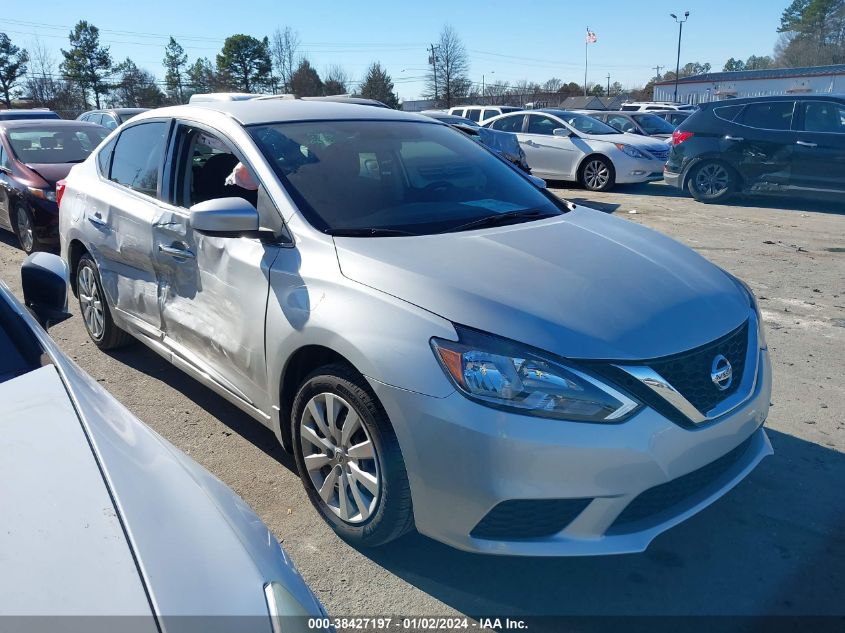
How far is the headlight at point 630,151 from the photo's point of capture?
13258mm

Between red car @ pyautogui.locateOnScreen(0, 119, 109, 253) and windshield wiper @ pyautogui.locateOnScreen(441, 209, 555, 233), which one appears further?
red car @ pyautogui.locateOnScreen(0, 119, 109, 253)

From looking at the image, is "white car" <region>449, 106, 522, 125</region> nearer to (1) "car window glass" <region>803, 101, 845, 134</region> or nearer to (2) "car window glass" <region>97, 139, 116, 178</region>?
(1) "car window glass" <region>803, 101, 845, 134</region>

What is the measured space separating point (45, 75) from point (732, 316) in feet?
206

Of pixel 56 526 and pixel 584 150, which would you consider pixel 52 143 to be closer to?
pixel 56 526

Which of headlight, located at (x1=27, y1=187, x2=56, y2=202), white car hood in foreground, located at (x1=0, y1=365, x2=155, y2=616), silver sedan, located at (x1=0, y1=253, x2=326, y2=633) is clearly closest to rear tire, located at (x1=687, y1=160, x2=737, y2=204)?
headlight, located at (x1=27, y1=187, x2=56, y2=202)

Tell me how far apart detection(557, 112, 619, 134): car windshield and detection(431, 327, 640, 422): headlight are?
12688mm

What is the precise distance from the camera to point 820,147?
34.4 feet

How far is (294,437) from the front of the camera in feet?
9.71

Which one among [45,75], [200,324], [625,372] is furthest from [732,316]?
[45,75]

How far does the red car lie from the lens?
7.73 metres

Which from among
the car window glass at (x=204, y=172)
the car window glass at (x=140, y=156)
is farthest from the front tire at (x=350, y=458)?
the car window glass at (x=140, y=156)

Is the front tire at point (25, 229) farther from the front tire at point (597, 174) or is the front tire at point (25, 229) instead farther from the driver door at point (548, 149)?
the front tire at point (597, 174)

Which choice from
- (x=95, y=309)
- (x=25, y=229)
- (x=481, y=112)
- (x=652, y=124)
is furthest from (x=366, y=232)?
(x=652, y=124)

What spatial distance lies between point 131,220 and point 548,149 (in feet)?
36.6
